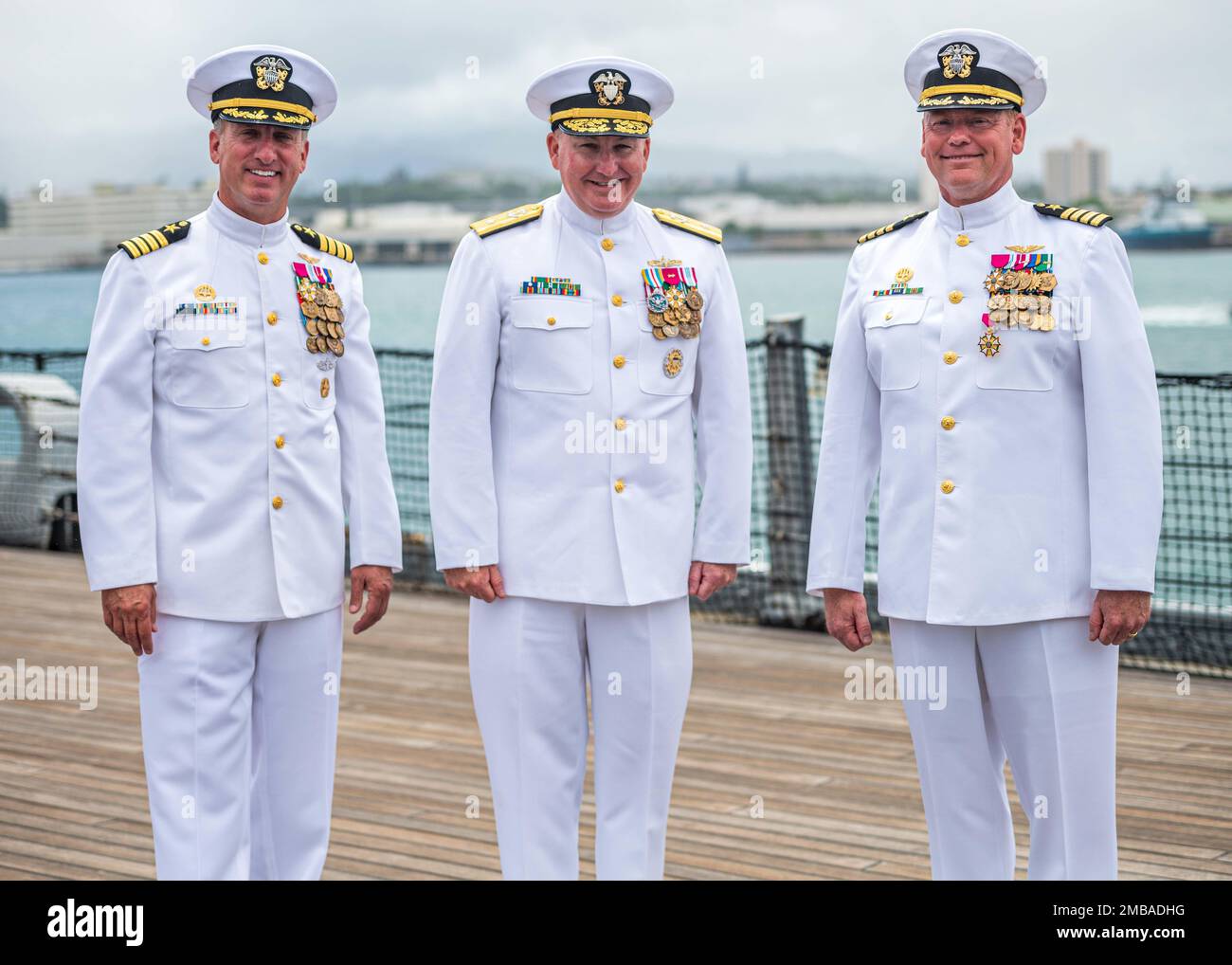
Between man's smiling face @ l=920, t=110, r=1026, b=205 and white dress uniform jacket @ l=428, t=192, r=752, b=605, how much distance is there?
1.63 ft

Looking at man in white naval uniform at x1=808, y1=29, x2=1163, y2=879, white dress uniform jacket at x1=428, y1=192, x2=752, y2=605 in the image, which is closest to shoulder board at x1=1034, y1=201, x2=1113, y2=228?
man in white naval uniform at x1=808, y1=29, x2=1163, y2=879

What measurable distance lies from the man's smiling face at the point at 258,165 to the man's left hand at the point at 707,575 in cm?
108

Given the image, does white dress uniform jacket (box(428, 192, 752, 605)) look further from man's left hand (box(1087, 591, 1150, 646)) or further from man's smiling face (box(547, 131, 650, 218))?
man's left hand (box(1087, 591, 1150, 646))

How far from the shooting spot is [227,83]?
333 cm

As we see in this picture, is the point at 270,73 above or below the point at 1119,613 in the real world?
above

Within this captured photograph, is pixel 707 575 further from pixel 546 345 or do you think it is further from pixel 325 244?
pixel 325 244

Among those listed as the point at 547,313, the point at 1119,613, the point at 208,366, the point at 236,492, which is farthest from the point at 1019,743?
the point at 208,366

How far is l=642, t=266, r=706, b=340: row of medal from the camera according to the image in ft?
11.2

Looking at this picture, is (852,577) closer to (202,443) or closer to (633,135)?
(633,135)

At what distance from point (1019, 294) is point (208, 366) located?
1521mm

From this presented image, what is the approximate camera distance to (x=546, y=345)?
339cm

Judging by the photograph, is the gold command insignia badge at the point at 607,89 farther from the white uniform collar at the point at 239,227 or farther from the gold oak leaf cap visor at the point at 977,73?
→ the white uniform collar at the point at 239,227

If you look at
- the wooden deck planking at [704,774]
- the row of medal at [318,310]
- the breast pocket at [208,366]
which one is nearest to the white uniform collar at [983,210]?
the row of medal at [318,310]
